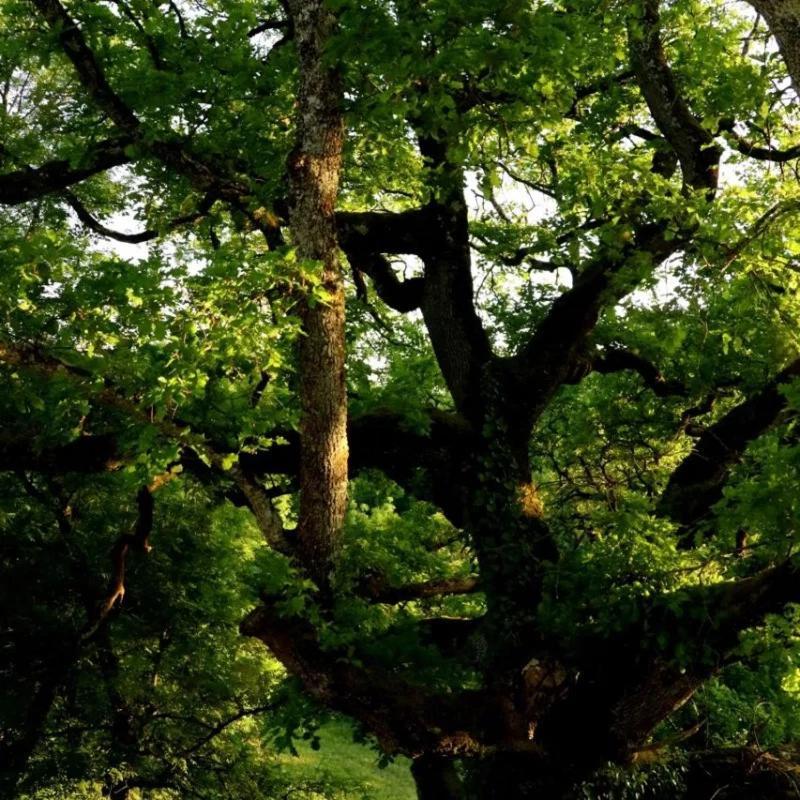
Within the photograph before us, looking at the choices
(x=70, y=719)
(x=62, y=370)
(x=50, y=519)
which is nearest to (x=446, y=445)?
(x=62, y=370)

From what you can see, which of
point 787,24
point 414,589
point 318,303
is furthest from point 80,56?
point 414,589

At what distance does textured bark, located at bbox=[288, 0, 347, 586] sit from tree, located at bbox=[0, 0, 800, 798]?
0.03m

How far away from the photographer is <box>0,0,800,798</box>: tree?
673 centimetres

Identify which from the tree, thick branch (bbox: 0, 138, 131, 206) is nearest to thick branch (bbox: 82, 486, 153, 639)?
the tree

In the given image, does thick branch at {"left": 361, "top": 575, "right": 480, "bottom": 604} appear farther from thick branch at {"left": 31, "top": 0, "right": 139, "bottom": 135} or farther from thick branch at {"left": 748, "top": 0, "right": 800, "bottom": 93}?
thick branch at {"left": 748, "top": 0, "right": 800, "bottom": 93}

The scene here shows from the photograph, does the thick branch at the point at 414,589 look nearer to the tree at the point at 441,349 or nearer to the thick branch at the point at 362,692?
the tree at the point at 441,349

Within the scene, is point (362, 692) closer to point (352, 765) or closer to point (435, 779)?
point (435, 779)

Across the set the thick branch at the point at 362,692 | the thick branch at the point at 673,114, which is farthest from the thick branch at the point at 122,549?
the thick branch at the point at 673,114

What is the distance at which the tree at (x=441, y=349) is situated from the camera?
22.1 ft

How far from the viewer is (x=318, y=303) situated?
7121 mm

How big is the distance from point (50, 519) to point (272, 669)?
185 inches

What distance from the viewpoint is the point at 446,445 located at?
31.8 feet

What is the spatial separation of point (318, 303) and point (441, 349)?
148 inches

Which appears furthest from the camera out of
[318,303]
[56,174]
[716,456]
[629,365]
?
[629,365]
